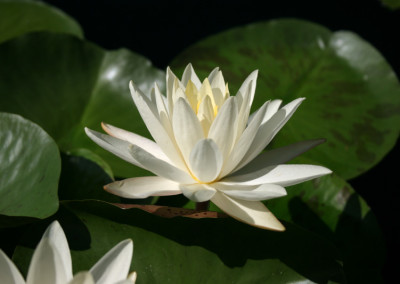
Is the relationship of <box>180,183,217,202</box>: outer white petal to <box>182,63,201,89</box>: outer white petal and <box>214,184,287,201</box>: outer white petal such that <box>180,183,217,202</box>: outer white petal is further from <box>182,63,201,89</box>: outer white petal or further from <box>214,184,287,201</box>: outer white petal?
<box>182,63,201,89</box>: outer white petal

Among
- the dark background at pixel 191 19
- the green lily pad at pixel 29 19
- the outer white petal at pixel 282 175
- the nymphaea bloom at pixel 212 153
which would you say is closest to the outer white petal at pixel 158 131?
the nymphaea bloom at pixel 212 153

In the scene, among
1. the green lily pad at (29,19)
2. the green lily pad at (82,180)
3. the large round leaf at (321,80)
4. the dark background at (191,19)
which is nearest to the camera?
the green lily pad at (82,180)

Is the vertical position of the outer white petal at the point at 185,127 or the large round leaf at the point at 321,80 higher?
the outer white petal at the point at 185,127

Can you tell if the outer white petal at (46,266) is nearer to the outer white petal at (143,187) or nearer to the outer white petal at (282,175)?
the outer white petal at (143,187)

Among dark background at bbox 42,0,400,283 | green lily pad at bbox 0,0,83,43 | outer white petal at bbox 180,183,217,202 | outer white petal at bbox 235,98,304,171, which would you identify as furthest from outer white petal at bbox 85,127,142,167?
dark background at bbox 42,0,400,283

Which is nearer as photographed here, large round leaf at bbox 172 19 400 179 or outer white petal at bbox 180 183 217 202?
outer white petal at bbox 180 183 217 202

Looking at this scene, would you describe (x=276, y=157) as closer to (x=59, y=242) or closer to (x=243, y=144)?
(x=243, y=144)
